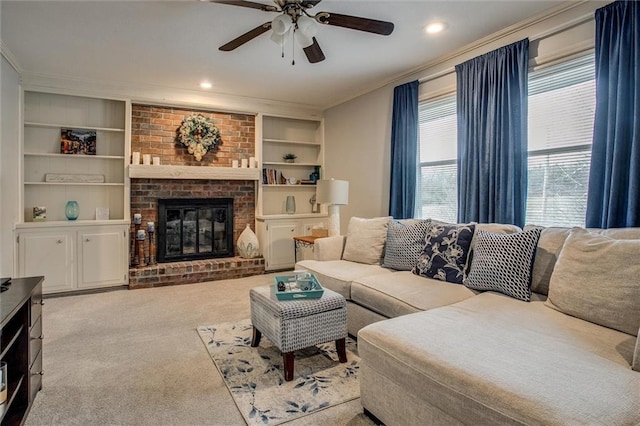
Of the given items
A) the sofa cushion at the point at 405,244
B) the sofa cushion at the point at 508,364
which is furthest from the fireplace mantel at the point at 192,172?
the sofa cushion at the point at 508,364

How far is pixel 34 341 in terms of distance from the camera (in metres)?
2.00

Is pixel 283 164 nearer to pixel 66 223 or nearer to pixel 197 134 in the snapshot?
pixel 197 134

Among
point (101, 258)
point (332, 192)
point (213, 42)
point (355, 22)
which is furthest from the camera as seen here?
point (101, 258)

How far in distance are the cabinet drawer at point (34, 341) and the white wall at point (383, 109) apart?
346cm

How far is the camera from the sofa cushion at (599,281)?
66.1 inches

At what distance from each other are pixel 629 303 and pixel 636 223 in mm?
830

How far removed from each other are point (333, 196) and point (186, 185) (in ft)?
7.11

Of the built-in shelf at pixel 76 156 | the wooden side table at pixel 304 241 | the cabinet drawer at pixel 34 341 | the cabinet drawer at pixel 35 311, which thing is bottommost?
the cabinet drawer at pixel 34 341

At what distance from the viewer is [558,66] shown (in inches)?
108

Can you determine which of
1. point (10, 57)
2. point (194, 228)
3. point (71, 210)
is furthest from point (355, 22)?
point (71, 210)

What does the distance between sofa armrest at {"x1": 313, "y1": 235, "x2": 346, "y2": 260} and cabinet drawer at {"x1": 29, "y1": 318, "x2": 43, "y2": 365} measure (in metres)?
2.31

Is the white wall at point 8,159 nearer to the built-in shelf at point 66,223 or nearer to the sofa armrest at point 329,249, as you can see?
the built-in shelf at point 66,223

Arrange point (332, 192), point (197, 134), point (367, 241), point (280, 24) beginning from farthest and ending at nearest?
point (197, 134)
point (332, 192)
point (367, 241)
point (280, 24)

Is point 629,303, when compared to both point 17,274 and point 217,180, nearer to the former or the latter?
point 217,180
